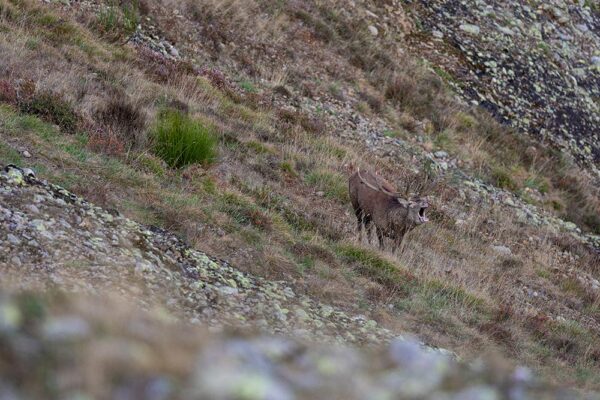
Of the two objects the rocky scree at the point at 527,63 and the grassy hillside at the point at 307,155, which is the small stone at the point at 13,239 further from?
the rocky scree at the point at 527,63

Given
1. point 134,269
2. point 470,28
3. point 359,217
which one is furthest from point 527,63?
point 134,269

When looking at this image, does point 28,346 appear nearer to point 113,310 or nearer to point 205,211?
point 113,310

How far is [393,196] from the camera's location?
9297mm

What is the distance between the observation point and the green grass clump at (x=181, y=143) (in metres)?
9.35

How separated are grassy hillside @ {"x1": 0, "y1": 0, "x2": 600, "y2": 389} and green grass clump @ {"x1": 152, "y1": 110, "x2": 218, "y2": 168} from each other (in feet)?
0.09

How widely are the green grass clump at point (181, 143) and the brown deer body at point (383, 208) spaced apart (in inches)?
76.7

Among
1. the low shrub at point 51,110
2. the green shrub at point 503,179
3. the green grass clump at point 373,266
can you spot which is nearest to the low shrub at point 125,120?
the low shrub at point 51,110

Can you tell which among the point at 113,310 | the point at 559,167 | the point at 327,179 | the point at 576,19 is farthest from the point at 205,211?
the point at 576,19

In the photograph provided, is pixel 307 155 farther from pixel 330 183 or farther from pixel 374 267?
pixel 374 267

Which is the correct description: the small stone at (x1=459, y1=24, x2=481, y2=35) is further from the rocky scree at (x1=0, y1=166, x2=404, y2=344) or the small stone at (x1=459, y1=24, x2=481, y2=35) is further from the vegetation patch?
the rocky scree at (x1=0, y1=166, x2=404, y2=344)

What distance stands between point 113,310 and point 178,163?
6.70 m

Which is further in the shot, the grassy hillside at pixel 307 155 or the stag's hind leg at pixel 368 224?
the stag's hind leg at pixel 368 224

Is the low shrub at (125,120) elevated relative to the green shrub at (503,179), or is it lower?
elevated

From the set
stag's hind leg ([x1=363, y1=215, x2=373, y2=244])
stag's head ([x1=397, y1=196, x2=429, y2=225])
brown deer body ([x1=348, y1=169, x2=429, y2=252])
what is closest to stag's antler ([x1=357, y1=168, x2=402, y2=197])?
brown deer body ([x1=348, y1=169, x2=429, y2=252])
